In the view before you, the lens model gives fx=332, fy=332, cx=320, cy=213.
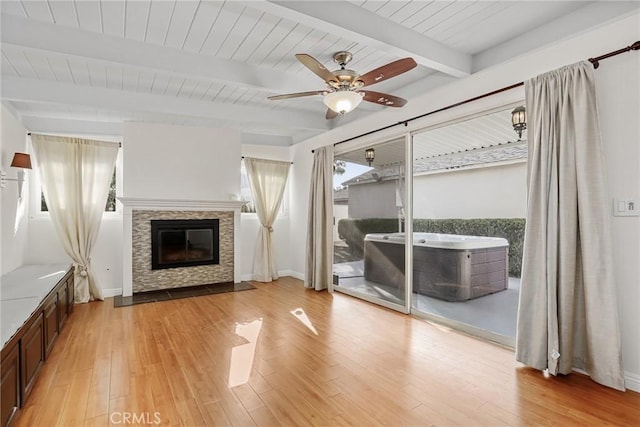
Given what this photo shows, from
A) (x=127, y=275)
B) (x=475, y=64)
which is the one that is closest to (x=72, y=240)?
(x=127, y=275)

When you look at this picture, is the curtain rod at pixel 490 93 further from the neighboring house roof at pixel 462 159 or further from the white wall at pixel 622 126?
the neighboring house roof at pixel 462 159

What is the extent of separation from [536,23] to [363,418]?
10.3 ft

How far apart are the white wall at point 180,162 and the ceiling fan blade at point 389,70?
3.67 meters

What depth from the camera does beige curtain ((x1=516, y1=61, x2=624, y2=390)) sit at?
226 centimetres

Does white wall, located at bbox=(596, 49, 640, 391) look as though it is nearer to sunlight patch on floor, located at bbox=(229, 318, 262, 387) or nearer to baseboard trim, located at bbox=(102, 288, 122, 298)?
→ sunlight patch on floor, located at bbox=(229, 318, 262, 387)

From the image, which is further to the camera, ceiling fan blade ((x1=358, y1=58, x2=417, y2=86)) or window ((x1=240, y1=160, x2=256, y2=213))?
window ((x1=240, y1=160, x2=256, y2=213))

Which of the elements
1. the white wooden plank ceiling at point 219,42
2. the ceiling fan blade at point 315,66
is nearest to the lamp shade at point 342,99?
the ceiling fan blade at point 315,66

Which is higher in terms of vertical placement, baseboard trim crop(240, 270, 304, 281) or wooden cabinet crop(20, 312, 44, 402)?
wooden cabinet crop(20, 312, 44, 402)

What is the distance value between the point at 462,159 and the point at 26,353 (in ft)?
13.0

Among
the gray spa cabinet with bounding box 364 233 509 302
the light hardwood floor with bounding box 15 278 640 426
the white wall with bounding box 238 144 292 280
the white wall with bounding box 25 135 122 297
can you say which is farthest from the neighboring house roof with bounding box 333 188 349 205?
the white wall with bounding box 25 135 122 297

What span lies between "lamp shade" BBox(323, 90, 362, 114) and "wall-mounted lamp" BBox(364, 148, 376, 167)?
72.6 inches

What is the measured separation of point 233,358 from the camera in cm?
278

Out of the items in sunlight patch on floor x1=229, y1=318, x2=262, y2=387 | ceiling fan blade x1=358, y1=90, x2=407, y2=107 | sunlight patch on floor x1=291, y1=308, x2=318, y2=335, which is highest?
ceiling fan blade x1=358, y1=90, x2=407, y2=107

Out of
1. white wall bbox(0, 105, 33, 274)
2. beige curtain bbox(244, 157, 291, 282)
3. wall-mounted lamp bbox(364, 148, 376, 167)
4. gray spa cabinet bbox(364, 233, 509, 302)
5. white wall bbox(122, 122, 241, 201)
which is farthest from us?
beige curtain bbox(244, 157, 291, 282)
